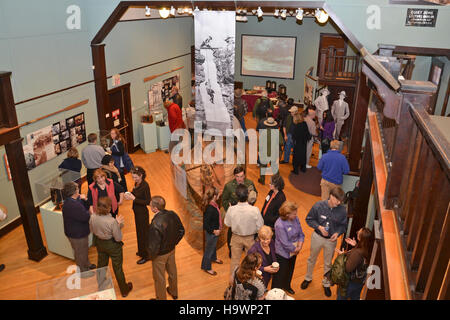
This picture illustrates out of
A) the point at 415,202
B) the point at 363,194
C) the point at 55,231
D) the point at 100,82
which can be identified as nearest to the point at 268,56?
the point at 100,82

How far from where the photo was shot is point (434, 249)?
184 centimetres

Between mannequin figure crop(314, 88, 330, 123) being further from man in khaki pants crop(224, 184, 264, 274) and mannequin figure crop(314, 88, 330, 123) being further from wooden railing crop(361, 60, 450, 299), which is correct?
wooden railing crop(361, 60, 450, 299)

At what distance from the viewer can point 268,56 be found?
1622 centimetres

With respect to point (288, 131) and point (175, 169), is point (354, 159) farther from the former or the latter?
point (175, 169)

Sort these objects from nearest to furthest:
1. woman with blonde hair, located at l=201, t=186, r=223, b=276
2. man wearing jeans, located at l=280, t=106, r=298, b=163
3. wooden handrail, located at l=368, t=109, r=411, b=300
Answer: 1. wooden handrail, located at l=368, t=109, r=411, b=300
2. woman with blonde hair, located at l=201, t=186, r=223, b=276
3. man wearing jeans, located at l=280, t=106, r=298, b=163

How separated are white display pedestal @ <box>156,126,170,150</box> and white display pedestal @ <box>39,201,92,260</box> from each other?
4.89m

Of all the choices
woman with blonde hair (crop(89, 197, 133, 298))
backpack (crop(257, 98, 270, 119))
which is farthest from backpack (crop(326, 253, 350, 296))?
backpack (crop(257, 98, 270, 119))

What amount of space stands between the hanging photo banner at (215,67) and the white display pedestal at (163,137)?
9.61ft

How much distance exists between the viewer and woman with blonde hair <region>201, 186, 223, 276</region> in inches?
194

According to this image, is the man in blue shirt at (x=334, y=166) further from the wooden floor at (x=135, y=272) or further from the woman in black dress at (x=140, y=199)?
the woman in black dress at (x=140, y=199)

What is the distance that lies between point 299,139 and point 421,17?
3.59 metres

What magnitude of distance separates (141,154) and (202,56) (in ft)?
13.4

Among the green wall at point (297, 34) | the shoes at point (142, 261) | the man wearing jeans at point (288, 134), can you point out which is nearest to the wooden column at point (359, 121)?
the man wearing jeans at point (288, 134)

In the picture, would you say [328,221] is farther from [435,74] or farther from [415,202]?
[435,74]
